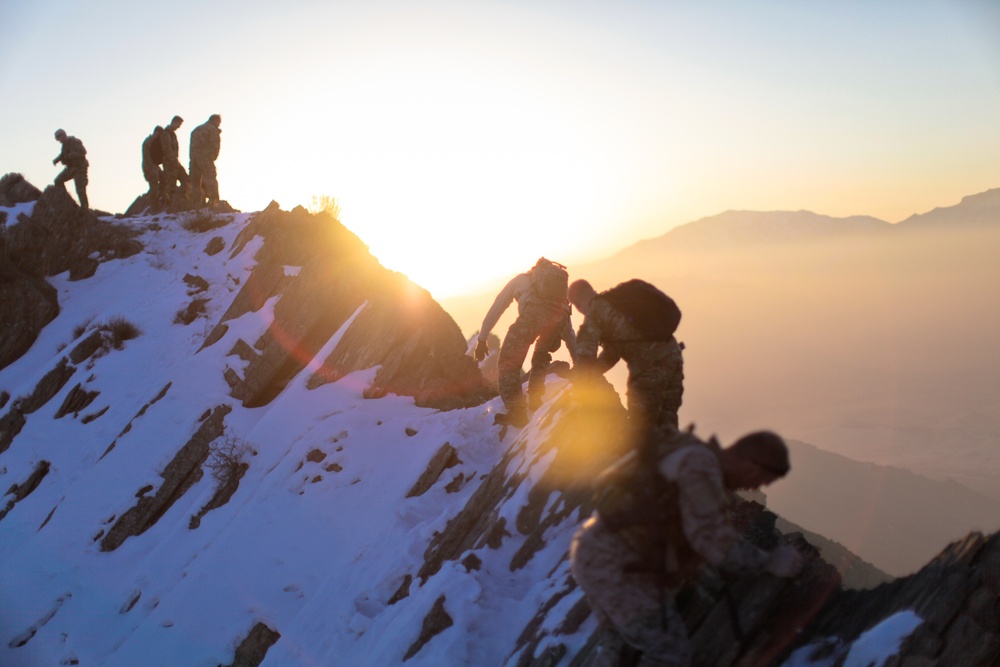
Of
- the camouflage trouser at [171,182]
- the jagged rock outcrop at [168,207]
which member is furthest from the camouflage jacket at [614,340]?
the camouflage trouser at [171,182]

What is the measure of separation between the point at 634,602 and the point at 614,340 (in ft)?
9.75

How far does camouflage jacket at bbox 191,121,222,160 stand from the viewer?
25.2 meters

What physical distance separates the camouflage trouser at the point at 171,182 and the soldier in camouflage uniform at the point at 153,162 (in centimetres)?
26

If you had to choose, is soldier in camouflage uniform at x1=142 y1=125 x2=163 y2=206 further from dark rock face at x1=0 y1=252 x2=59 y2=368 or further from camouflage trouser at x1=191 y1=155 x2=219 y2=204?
dark rock face at x1=0 y1=252 x2=59 y2=368

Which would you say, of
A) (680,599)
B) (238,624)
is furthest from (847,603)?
(238,624)

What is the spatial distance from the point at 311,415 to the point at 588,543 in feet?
29.2

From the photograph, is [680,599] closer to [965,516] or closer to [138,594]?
[138,594]

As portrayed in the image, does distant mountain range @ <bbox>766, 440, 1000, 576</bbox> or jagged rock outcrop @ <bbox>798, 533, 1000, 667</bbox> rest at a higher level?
jagged rock outcrop @ <bbox>798, 533, 1000, 667</bbox>

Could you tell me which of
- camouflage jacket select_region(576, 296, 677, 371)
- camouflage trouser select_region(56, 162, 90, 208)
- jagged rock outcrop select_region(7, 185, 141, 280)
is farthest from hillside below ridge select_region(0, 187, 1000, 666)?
camouflage trouser select_region(56, 162, 90, 208)

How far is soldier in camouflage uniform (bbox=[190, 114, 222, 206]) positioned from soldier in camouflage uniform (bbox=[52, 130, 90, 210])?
12.1ft

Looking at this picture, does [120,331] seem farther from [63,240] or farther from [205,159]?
[205,159]

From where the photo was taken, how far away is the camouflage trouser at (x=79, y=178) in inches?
926

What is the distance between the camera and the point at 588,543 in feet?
14.0

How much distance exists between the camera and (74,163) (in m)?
23.6
